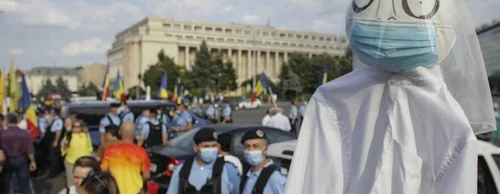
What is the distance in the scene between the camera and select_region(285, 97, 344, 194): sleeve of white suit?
77.5 inches

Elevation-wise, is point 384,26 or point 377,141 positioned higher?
point 384,26

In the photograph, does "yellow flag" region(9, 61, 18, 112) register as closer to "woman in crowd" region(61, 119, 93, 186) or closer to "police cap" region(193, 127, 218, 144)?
"woman in crowd" region(61, 119, 93, 186)

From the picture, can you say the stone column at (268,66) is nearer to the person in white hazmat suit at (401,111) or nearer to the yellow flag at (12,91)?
the yellow flag at (12,91)

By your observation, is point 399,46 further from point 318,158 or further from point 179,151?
point 179,151

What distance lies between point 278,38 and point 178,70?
89.4ft

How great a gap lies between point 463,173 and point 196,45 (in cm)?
11616

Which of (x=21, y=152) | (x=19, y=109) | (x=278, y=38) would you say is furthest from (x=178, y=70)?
(x=21, y=152)

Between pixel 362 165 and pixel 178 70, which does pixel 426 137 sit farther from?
pixel 178 70

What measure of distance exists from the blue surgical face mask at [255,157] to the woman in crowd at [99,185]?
114 cm

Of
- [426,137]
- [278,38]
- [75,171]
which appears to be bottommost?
[75,171]

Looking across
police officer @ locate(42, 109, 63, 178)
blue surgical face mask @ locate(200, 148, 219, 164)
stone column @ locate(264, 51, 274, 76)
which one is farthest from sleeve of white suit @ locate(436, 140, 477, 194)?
stone column @ locate(264, 51, 274, 76)

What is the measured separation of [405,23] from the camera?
180 centimetres

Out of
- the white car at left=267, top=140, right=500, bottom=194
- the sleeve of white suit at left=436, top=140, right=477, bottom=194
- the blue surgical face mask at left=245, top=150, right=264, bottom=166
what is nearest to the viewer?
the sleeve of white suit at left=436, top=140, right=477, bottom=194

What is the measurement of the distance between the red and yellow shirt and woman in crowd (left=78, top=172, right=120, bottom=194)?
1848 mm
